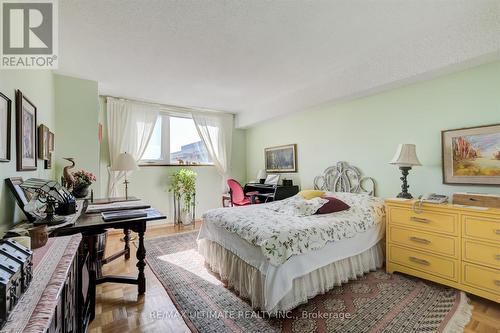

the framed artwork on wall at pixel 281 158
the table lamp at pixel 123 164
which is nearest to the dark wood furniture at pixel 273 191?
the framed artwork on wall at pixel 281 158

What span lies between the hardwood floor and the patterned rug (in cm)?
5

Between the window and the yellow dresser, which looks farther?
the window

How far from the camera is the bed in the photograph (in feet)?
6.06

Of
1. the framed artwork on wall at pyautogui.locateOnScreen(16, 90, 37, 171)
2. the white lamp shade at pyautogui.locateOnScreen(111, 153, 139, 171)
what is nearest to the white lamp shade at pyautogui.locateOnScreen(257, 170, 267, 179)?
the white lamp shade at pyautogui.locateOnScreen(111, 153, 139, 171)

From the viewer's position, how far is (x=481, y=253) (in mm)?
1938

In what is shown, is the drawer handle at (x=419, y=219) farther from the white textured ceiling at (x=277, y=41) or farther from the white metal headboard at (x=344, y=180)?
the white textured ceiling at (x=277, y=41)

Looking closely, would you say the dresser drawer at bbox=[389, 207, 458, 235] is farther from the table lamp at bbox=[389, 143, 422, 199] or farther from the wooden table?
the wooden table

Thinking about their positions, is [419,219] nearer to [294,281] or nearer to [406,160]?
[406,160]

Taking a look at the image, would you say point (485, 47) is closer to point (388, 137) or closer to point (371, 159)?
point (388, 137)

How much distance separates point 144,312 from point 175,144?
139 inches

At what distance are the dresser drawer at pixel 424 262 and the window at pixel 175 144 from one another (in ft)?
13.0

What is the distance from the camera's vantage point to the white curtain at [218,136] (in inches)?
202

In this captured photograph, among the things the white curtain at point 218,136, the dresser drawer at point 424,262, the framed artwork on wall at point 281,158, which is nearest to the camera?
the dresser drawer at point 424,262

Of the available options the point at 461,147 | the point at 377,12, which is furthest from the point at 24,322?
the point at 461,147
